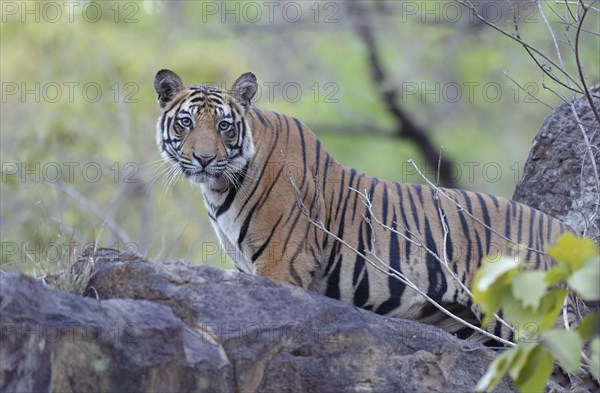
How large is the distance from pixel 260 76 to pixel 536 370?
73.7 feet

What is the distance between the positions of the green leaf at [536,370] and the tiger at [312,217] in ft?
11.5

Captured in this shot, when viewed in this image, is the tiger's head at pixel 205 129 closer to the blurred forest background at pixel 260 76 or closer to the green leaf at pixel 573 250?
the green leaf at pixel 573 250

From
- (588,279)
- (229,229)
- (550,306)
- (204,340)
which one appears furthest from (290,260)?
(588,279)

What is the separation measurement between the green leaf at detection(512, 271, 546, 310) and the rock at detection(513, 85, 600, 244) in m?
5.30

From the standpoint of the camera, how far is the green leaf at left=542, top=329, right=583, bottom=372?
136 inches

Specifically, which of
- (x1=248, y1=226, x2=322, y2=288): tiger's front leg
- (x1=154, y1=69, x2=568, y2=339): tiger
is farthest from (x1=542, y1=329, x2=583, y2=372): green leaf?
(x1=248, y1=226, x2=322, y2=288): tiger's front leg

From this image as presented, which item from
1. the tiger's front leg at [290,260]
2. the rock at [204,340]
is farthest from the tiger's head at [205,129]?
the rock at [204,340]

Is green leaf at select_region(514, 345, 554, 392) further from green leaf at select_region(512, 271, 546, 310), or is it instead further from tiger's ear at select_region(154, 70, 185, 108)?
tiger's ear at select_region(154, 70, 185, 108)

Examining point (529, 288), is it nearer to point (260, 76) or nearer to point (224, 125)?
point (224, 125)

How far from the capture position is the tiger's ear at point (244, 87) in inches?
297

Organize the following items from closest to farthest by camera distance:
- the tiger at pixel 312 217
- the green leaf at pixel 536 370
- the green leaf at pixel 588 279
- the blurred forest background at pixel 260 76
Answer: the green leaf at pixel 588 279
the green leaf at pixel 536 370
the tiger at pixel 312 217
the blurred forest background at pixel 260 76

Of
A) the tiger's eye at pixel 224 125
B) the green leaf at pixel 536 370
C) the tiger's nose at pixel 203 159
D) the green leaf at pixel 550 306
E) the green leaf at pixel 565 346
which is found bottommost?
the green leaf at pixel 536 370

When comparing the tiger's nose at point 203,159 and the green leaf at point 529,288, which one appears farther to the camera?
the tiger's nose at point 203,159

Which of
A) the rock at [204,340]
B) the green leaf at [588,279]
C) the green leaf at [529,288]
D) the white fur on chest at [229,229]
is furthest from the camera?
the white fur on chest at [229,229]
